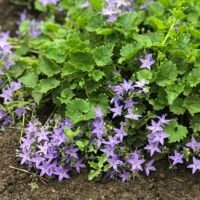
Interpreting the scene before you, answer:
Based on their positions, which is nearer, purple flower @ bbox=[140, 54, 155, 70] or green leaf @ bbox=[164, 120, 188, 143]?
green leaf @ bbox=[164, 120, 188, 143]

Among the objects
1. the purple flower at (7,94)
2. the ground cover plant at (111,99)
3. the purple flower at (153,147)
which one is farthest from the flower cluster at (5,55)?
the purple flower at (153,147)

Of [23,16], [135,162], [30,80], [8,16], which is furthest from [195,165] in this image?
[8,16]

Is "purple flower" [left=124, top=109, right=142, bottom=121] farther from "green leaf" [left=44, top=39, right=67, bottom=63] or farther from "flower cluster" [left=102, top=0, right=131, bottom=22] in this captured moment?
"flower cluster" [left=102, top=0, right=131, bottom=22]

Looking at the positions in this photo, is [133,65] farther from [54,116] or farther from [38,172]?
[38,172]

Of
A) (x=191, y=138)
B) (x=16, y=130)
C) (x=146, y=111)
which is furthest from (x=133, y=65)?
(x=16, y=130)

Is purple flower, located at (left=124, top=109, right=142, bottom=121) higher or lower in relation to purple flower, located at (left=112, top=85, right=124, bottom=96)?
lower

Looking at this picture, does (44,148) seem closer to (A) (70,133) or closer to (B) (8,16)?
(A) (70,133)

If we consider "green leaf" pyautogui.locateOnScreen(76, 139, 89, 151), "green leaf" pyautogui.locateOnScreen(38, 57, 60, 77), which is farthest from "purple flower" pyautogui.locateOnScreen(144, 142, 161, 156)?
"green leaf" pyautogui.locateOnScreen(38, 57, 60, 77)

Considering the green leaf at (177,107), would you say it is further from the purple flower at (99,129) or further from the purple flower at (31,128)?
the purple flower at (31,128)
